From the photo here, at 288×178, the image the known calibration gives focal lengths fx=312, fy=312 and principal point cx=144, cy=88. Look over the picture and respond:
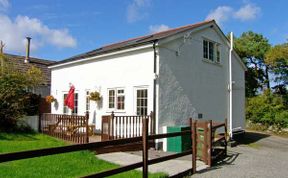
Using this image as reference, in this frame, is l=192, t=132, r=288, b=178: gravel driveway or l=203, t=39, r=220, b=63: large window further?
l=203, t=39, r=220, b=63: large window

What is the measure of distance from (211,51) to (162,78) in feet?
17.7

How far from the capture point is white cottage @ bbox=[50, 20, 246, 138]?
13727 millimetres

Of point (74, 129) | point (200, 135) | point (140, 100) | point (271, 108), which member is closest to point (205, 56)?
point (140, 100)

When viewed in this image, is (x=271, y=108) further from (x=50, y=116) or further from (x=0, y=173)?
(x=0, y=173)

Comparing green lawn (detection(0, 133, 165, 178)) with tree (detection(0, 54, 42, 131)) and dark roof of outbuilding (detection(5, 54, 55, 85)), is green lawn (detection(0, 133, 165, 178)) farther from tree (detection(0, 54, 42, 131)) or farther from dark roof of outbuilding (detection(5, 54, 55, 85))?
dark roof of outbuilding (detection(5, 54, 55, 85))

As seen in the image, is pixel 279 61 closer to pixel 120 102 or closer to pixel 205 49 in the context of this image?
pixel 205 49

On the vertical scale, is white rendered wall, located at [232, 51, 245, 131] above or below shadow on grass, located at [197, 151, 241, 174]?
above

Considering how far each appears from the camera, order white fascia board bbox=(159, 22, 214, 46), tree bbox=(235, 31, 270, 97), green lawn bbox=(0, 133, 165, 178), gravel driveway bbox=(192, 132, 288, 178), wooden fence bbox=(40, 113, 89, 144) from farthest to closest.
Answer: tree bbox=(235, 31, 270, 97), white fascia board bbox=(159, 22, 214, 46), wooden fence bbox=(40, 113, 89, 144), gravel driveway bbox=(192, 132, 288, 178), green lawn bbox=(0, 133, 165, 178)

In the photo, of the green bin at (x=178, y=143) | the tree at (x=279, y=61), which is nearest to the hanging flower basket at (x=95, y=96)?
the green bin at (x=178, y=143)

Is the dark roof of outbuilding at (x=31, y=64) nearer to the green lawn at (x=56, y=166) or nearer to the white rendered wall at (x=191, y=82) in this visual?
the white rendered wall at (x=191, y=82)

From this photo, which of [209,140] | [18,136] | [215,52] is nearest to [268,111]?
[215,52]

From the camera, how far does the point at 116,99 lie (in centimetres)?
1543

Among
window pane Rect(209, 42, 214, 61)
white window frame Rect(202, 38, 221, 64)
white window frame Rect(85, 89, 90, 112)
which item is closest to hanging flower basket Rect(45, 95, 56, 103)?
white window frame Rect(85, 89, 90, 112)

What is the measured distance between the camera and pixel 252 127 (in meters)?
26.6
